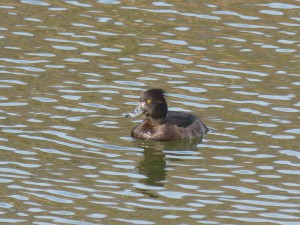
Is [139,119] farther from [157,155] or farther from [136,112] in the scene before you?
[157,155]

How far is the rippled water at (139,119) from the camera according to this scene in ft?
52.4

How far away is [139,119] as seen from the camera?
2128 cm

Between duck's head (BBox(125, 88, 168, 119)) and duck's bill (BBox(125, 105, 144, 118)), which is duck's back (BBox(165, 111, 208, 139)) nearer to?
duck's head (BBox(125, 88, 168, 119))

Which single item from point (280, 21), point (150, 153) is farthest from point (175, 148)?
point (280, 21)

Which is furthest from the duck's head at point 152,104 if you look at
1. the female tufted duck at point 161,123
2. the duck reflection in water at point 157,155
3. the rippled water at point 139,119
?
the duck reflection in water at point 157,155

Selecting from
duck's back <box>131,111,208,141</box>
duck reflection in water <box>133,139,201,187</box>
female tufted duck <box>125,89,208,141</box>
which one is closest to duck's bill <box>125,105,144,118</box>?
female tufted duck <box>125,89,208,141</box>

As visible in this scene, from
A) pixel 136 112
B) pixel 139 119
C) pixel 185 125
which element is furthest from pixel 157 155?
pixel 139 119

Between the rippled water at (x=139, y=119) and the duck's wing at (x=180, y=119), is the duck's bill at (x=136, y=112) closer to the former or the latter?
the rippled water at (x=139, y=119)

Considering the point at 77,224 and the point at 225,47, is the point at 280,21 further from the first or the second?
the point at 77,224

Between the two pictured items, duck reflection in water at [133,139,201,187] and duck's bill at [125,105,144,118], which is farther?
duck's bill at [125,105,144,118]

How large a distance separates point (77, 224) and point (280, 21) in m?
11.5

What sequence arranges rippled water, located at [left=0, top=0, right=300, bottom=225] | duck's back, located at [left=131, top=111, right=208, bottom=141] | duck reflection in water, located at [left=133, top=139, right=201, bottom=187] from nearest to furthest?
rippled water, located at [left=0, top=0, right=300, bottom=225] < duck reflection in water, located at [left=133, top=139, right=201, bottom=187] < duck's back, located at [left=131, top=111, right=208, bottom=141]

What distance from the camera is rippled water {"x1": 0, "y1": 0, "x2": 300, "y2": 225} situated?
16.0 m

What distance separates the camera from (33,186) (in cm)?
1645
